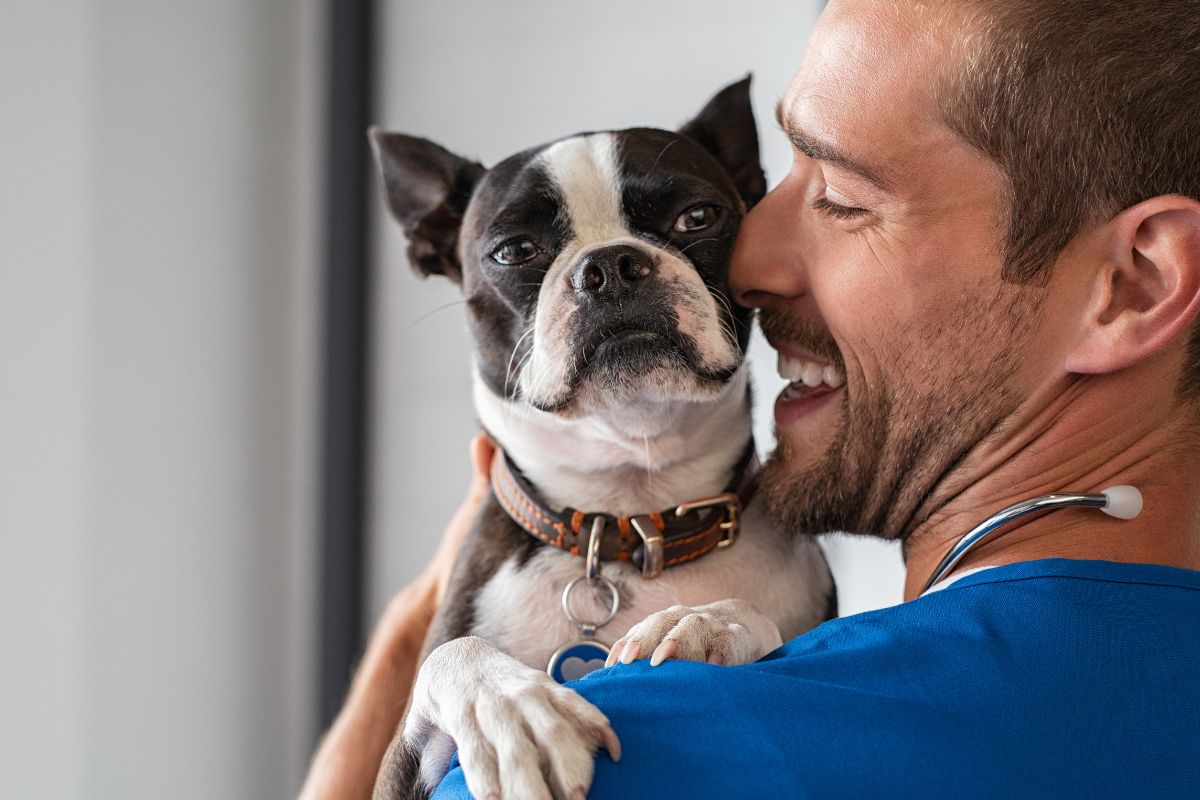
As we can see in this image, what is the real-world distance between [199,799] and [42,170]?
1927 mm

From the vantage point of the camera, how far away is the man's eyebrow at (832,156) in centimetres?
152

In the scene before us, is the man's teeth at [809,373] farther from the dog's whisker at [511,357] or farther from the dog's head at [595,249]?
the dog's whisker at [511,357]

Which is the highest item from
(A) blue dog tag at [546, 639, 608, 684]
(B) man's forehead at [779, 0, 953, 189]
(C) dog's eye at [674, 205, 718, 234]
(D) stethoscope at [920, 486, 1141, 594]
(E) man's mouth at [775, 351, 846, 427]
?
(B) man's forehead at [779, 0, 953, 189]

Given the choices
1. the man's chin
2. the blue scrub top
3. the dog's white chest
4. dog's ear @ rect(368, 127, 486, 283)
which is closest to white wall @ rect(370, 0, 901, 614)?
dog's ear @ rect(368, 127, 486, 283)

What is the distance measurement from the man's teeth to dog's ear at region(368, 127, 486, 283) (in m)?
0.80

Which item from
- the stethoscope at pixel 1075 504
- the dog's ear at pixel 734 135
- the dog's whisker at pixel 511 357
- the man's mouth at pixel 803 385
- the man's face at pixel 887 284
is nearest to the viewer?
the stethoscope at pixel 1075 504

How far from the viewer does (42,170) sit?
2.88m

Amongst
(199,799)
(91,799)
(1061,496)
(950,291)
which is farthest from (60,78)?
(1061,496)

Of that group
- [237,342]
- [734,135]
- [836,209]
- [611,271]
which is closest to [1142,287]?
[836,209]

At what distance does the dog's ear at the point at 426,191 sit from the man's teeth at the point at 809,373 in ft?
2.63

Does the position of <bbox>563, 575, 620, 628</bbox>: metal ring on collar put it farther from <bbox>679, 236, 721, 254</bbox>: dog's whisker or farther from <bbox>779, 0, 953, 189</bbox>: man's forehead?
<bbox>779, 0, 953, 189</bbox>: man's forehead

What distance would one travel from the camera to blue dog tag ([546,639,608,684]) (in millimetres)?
1698

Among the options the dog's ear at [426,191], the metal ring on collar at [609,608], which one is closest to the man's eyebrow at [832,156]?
the metal ring on collar at [609,608]

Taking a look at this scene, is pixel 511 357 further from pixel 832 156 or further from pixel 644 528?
pixel 832 156
